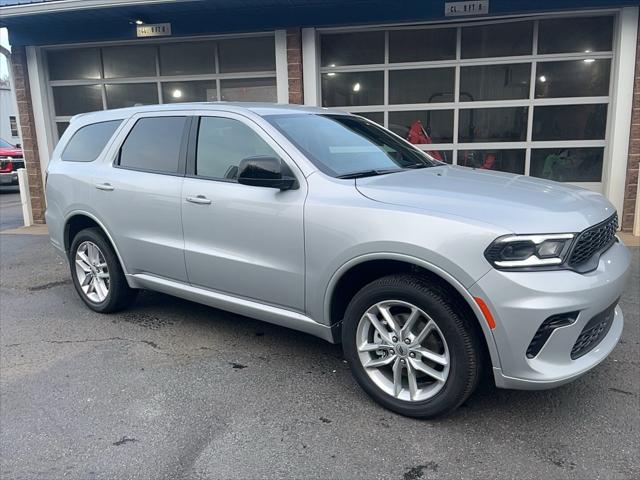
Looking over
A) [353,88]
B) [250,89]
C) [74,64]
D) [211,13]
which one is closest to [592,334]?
[353,88]

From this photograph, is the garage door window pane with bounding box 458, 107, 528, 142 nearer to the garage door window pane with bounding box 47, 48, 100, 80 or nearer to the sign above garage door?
the sign above garage door

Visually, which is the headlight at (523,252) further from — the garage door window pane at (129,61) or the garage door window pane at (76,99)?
the garage door window pane at (76,99)

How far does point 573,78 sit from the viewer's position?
8.23 m

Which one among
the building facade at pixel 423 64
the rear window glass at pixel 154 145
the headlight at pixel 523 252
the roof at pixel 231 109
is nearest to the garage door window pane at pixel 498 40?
the building facade at pixel 423 64

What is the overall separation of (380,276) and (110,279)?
2.67m

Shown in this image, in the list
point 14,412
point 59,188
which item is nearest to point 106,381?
Result: point 14,412

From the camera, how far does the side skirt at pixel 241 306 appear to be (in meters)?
3.45

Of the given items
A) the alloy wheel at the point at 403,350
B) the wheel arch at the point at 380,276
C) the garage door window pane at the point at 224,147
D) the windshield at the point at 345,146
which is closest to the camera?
the wheel arch at the point at 380,276

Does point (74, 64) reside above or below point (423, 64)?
above

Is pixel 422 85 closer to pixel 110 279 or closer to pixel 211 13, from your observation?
pixel 211 13

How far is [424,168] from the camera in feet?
13.0

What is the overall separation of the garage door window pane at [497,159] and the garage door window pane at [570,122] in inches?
16.3

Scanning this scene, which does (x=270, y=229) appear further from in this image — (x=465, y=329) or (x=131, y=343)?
(x=131, y=343)

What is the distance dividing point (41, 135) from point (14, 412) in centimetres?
777
